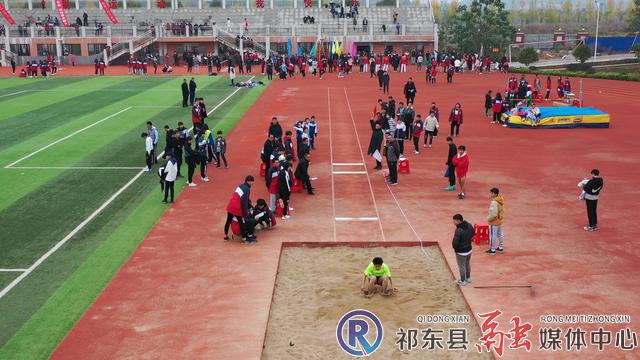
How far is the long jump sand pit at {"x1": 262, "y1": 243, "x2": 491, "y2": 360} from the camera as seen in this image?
444 inches

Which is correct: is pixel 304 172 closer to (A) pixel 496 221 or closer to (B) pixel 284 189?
(B) pixel 284 189

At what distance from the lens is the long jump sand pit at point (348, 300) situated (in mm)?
11273

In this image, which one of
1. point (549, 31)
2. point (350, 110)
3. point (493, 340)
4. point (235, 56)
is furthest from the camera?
point (549, 31)

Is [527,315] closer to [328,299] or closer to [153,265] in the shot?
[328,299]

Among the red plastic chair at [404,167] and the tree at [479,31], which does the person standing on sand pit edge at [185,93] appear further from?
the tree at [479,31]

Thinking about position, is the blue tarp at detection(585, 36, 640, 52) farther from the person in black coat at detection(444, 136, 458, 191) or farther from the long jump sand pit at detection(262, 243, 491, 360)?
the long jump sand pit at detection(262, 243, 491, 360)

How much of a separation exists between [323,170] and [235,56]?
50.9 meters

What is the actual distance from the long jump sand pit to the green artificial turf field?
3.87 meters

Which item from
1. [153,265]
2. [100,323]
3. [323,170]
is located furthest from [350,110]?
[100,323]

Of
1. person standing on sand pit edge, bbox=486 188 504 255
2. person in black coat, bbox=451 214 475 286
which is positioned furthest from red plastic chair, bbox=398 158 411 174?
person in black coat, bbox=451 214 475 286

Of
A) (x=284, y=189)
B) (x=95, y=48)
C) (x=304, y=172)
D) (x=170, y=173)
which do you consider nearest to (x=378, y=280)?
(x=284, y=189)

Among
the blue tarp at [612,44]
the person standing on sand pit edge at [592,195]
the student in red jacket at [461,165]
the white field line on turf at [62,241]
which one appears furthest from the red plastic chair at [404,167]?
the blue tarp at [612,44]

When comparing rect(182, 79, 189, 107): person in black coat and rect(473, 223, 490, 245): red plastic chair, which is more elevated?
rect(182, 79, 189, 107): person in black coat

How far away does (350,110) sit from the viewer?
38250 mm
